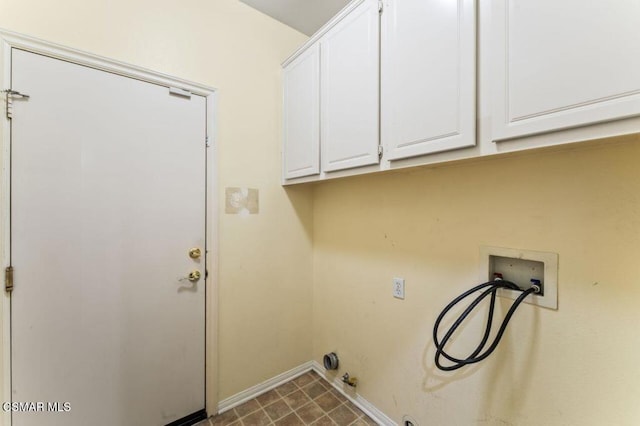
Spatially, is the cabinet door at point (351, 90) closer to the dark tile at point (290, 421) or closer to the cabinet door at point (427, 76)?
the cabinet door at point (427, 76)

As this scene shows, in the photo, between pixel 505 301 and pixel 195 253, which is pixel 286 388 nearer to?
pixel 195 253

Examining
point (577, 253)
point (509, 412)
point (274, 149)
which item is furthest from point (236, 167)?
point (509, 412)

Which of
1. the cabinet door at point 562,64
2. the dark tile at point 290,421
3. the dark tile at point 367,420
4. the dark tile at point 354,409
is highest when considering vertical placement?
the cabinet door at point 562,64

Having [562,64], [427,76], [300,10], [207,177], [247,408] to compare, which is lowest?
A: [247,408]

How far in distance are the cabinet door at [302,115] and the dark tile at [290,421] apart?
63.0 inches

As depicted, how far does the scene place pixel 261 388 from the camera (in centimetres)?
194

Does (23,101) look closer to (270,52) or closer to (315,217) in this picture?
(270,52)

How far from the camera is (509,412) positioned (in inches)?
45.5

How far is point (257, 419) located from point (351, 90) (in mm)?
2116

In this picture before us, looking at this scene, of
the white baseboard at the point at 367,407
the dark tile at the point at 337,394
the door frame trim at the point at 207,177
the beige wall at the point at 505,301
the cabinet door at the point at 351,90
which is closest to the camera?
the beige wall at the point at 505,301

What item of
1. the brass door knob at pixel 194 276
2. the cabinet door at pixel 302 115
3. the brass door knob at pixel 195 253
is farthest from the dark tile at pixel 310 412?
the cabinet door at pixel 302 115

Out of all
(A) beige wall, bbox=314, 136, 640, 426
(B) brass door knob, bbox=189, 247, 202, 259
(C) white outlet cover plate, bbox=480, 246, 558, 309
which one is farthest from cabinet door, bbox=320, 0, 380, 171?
(B) brass door knob, bbox=189, 247, 202, 259

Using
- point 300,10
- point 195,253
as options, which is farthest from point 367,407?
point 300,10

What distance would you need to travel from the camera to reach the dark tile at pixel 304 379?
205 cm
